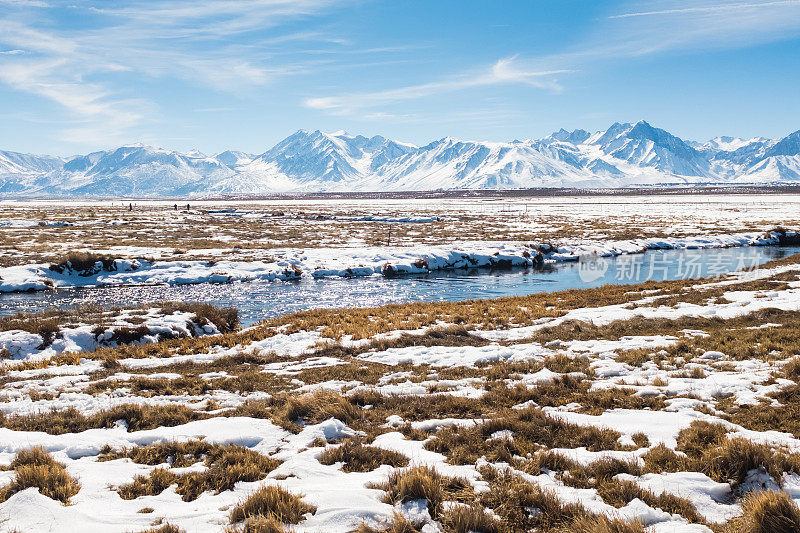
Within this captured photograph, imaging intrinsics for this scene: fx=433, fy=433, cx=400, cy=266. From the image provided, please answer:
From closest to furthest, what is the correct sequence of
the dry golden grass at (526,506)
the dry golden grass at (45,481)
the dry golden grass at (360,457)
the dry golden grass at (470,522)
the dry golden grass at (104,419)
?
1. the dry golden grass at (470,522)
2. the dry golden grass at (526,506)
3. the dry golden grass at (45,481)
4. the dry golden grass at (360,457)
5. the dry golden grass at (104,419)

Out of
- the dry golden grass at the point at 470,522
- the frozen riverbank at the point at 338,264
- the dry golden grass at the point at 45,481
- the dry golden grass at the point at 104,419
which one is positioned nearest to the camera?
the dry golden grass at the point at 470,522

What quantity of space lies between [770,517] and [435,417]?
496 centimetres

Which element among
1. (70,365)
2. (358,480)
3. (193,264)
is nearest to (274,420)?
(358,480)

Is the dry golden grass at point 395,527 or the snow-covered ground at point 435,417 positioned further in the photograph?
the snow-covered ground at point 435,417

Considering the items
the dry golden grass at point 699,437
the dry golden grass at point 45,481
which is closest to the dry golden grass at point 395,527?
the dry golden grass at point 45,481

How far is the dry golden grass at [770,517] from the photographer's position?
163 inches

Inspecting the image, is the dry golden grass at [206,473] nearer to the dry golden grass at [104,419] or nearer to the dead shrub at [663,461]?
the dry golden grass at [104,419]

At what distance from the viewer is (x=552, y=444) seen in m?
6.79

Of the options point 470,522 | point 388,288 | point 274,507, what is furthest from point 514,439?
point 388,288

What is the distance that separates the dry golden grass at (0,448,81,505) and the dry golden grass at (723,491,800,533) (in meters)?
7.40

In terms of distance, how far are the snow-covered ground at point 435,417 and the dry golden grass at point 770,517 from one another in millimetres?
319

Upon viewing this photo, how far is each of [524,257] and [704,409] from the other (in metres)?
33.5

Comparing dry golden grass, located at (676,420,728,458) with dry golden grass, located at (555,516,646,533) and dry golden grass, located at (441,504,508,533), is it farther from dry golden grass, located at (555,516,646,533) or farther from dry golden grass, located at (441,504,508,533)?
dry golden grass, located at (441,504,508,533)

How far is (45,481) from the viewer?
5363mm
